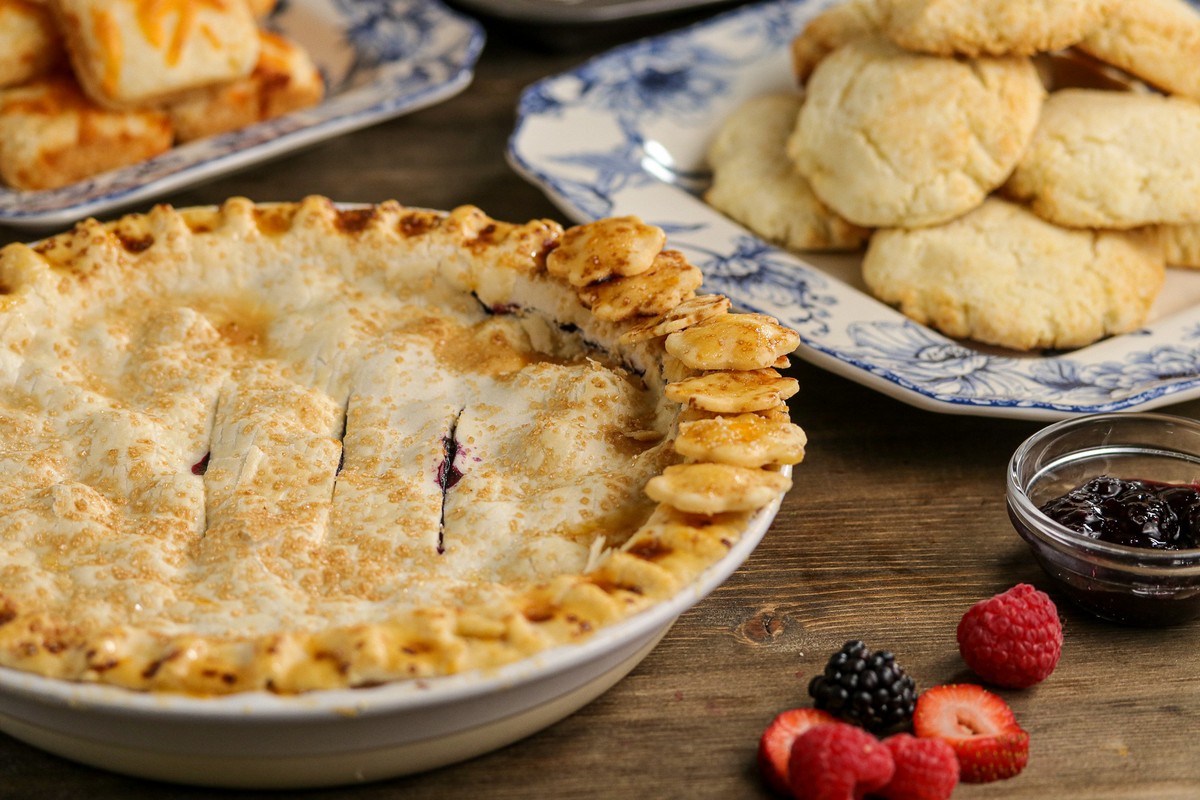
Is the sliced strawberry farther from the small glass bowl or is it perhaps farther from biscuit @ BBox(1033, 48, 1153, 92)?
biscuit @ BBox(1033, 48, 1153, 92)

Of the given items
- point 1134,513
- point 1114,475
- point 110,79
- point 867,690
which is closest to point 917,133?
point 1114,475

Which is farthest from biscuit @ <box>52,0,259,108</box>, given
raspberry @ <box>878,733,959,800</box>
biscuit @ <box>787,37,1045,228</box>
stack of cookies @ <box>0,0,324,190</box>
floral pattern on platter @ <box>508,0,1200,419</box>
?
raspberry @ <box>878,733,959,800</box>

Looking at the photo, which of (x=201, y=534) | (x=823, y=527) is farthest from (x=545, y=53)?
(x=201, y=534)

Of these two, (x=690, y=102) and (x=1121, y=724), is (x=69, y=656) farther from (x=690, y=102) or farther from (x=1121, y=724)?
(x=690, y=102)

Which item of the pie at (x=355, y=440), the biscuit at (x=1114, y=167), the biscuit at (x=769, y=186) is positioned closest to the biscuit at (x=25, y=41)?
the pie at (x=355, y=440)

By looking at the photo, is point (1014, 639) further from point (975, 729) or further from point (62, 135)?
point (62, 135)

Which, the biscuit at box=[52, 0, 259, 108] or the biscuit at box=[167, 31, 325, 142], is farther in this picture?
the biscuit at box=[167, 31, 325, 142]

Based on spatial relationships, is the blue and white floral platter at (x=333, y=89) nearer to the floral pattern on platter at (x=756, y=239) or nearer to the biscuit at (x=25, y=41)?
the biscuit at (x=25, y=41)

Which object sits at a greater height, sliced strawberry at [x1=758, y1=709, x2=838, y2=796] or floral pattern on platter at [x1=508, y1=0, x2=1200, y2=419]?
floral pattern on platter at [x1=508, y1=0, x2=1200, y2=419]
